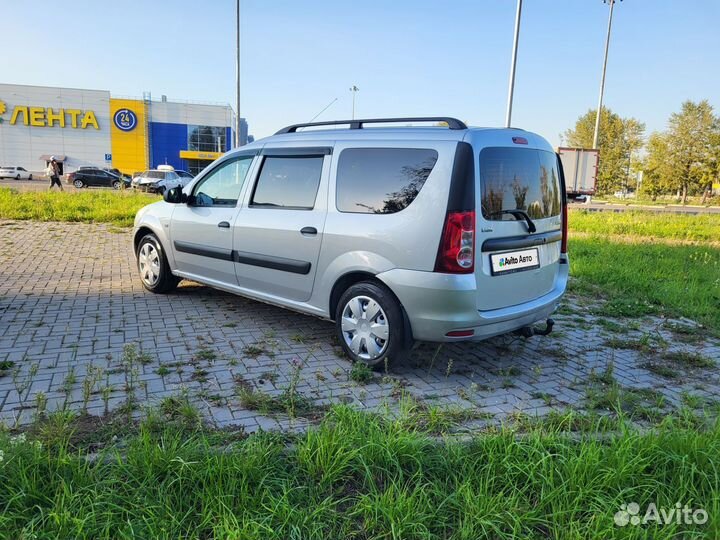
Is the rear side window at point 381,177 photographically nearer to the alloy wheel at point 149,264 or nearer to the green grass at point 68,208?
the alloy wheel at point 149,264

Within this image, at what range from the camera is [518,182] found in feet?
13.8

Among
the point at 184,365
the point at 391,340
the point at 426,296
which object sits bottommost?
the point at 184,365

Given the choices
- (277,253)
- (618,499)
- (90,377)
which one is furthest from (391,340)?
(90,377)

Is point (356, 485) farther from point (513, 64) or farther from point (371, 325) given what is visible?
point (513, 64)

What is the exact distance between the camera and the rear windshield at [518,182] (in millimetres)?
3949

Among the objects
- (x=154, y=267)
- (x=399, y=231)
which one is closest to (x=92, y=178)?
(x=154, y=267)

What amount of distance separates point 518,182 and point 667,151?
4964 cm

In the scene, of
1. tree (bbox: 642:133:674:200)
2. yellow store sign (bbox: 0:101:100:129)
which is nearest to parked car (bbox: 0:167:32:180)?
yellow store sign (bbox: 0:101:100:129)

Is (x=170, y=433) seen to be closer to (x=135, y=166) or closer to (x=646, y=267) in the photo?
(x=646, y=267)

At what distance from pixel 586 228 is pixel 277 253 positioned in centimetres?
1274

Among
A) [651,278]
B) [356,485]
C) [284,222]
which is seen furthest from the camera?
[651,278]

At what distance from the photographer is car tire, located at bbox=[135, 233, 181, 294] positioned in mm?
6504

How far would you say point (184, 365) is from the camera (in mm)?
4320

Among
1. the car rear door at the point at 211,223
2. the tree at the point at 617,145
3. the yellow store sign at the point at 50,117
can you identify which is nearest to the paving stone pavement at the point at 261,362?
the car rear door at the point at 211,223
